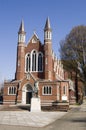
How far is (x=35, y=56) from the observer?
57.2 metres

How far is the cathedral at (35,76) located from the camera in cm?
5225

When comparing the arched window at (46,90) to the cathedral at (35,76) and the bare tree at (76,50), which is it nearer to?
the cathedral at (35,76)

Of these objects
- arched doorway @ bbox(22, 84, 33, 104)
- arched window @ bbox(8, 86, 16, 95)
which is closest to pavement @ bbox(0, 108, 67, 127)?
arched doorway @ bbox(22, 84, 33, 104)

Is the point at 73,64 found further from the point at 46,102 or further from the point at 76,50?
the point at 46,102

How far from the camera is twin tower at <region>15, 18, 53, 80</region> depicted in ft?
181

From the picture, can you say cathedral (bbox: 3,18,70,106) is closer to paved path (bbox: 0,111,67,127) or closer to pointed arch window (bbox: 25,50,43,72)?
pointed arch window (bbox: 25,50,43,72)

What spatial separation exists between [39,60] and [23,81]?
6.41 m

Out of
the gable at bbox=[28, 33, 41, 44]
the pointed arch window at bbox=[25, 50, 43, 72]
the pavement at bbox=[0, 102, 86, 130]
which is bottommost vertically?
the pavement at bbox=[0, 102, 86, 130]

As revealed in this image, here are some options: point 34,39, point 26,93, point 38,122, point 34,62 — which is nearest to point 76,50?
point 34,62

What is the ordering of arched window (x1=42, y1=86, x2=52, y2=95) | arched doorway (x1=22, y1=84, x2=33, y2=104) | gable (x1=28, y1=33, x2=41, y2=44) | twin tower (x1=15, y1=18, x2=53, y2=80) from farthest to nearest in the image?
gable (x1=28, y1=33, x2=41, y2=44), twin tower (x1=15, y1=18, x2=53, y2=80), arched doorway (x1=22, y1=84, x2=33, y2=104), arched window (x1=42, y1=86, x2=52, y2=95)

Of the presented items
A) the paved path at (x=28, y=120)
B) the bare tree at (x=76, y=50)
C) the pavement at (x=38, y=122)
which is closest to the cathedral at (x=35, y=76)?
the bare tree at (x=76, y=50)

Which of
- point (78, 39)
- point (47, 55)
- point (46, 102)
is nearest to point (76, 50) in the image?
point (78, 39)

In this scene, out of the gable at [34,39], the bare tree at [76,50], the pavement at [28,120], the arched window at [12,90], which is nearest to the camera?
the pavement at [28,120]

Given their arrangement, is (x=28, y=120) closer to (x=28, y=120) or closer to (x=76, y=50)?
(x=28, y=120)
